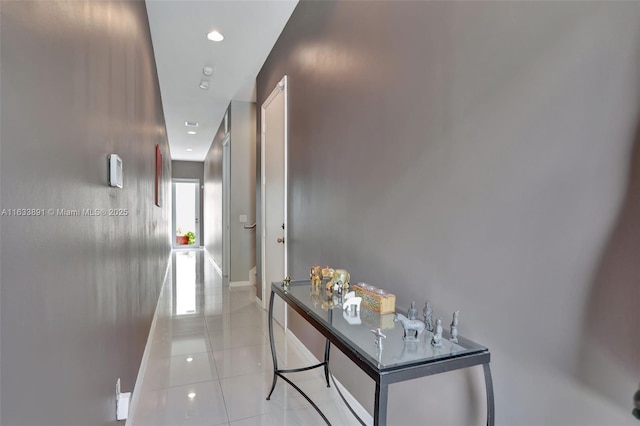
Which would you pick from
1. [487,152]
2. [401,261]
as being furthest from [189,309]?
[487,152]

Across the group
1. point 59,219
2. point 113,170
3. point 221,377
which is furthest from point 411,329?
point 221,377

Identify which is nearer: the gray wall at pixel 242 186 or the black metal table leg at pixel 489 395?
the black metal table leg at pixel 489 395

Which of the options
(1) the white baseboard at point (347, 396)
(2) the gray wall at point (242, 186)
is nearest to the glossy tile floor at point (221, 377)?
(1) the white baseboard at point (347, 396)

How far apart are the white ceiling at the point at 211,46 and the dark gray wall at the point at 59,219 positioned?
A: 58.6 inches

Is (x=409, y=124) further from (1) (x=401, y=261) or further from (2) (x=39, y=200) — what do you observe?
(2) (x=39, y=200)

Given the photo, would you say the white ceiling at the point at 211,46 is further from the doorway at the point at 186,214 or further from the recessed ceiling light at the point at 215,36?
the doorway at the point at 186,214

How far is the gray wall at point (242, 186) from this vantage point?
5320 millimetres

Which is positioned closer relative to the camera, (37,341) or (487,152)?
(37,341)

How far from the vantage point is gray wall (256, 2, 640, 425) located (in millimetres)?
824

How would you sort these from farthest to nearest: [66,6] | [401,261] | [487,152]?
[401,261] → [487,152] → [66,6]

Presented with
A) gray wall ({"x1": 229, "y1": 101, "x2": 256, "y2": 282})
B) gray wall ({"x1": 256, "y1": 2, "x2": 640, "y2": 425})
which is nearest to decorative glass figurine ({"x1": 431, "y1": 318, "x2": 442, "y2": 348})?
gray wall ({"x1": 256, "y1": 2, "x2": 640, "y2": 425})

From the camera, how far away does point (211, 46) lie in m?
3.47

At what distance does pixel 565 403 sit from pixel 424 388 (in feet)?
2.03

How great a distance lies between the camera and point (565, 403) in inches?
36.4
